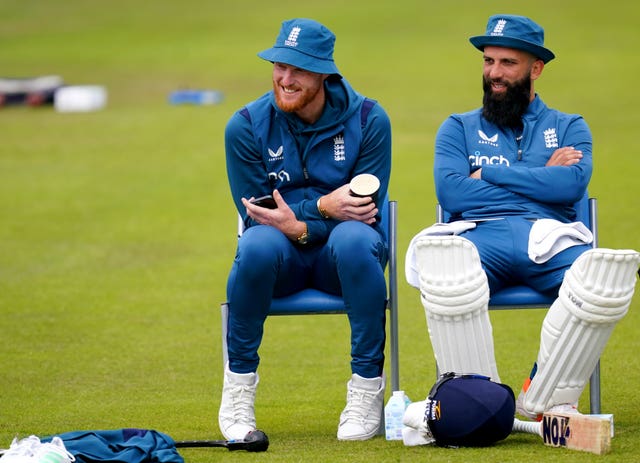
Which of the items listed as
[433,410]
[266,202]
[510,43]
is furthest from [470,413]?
[510,43]

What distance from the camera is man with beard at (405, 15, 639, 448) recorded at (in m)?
5.21

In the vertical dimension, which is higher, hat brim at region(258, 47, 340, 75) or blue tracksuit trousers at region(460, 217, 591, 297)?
hat brim at region(258, 47, 340, 75)

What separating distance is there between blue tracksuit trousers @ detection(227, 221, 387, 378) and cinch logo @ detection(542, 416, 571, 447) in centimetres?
77

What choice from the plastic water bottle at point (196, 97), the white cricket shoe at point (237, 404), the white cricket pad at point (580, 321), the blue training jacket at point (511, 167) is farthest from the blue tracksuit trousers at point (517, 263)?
the plastic water bottle at point (196, 97)

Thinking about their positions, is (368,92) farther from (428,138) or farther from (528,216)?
(528,216)

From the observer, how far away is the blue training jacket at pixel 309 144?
19.0 feet

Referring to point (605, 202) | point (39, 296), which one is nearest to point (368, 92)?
point (605, 202)

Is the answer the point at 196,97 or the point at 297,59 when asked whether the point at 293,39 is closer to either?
the point at 297,59

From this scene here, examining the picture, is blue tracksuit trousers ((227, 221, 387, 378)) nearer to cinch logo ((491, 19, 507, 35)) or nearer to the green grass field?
the green grass field

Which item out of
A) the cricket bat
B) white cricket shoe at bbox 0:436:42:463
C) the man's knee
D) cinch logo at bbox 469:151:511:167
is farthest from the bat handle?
white cricket shoe at bbox 0:436:42:463

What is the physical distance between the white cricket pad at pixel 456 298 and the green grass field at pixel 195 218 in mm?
393

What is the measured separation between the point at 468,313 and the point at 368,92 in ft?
55.5

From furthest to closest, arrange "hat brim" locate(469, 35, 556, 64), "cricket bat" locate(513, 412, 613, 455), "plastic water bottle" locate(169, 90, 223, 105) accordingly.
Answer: "plastic water bottle" locate(169, 90, 223, 105)
"hat brim" locate(469, 35, 556, 64)
"cricket bat" locate(513, 412, 613, 455)

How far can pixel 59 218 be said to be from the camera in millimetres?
13148
